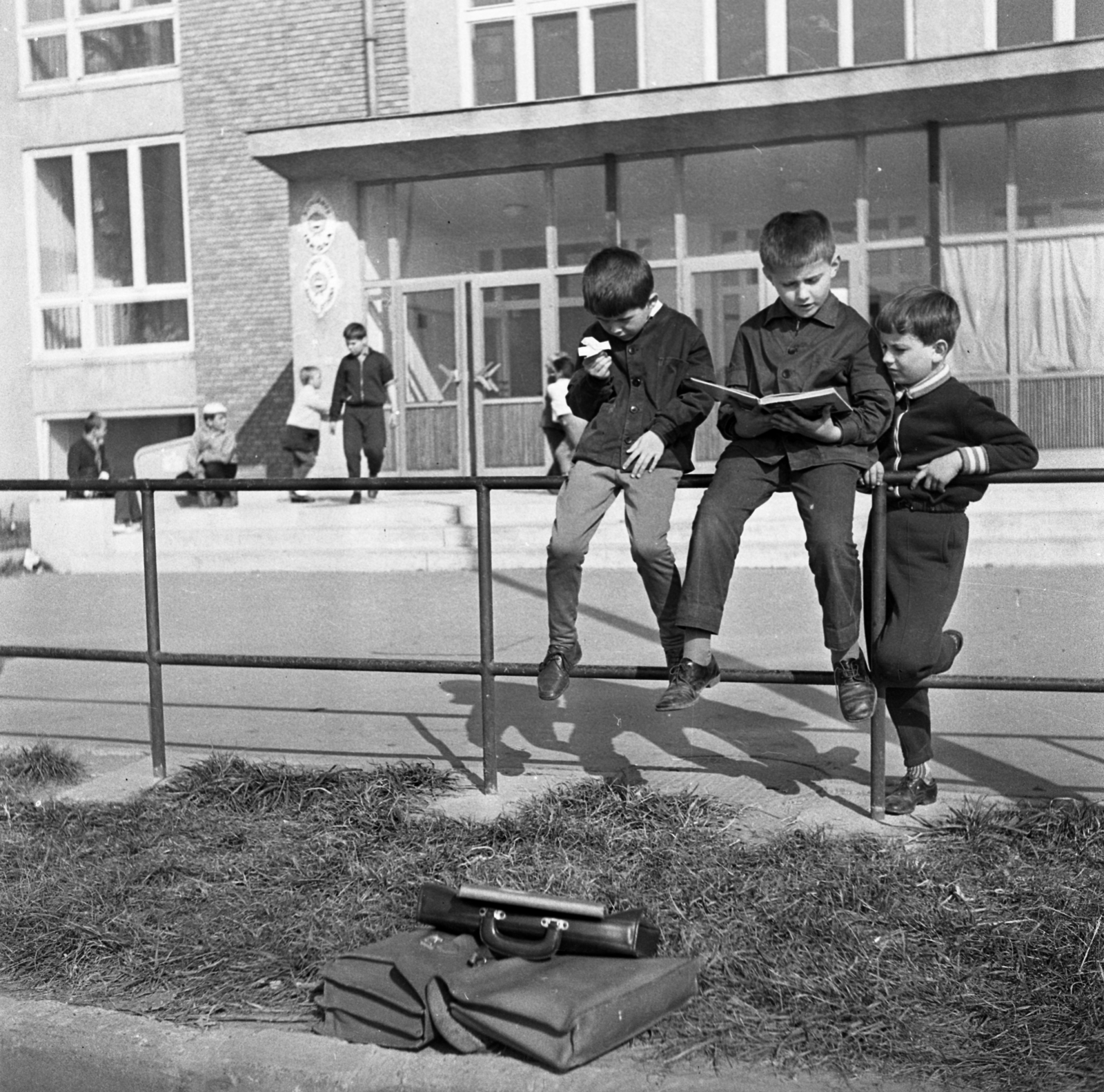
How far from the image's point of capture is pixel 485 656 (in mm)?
5023

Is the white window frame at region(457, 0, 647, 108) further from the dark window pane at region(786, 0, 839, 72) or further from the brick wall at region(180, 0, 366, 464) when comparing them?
the brick wall at region(180, 0, 366, 464)

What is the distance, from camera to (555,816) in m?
4.59

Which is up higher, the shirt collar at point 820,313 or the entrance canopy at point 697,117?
the entrance canopy at point 697,117

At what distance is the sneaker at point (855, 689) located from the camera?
173 inches

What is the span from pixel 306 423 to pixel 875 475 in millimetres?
12567

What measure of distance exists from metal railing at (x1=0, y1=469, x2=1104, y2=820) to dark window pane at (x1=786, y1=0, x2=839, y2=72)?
528 inches

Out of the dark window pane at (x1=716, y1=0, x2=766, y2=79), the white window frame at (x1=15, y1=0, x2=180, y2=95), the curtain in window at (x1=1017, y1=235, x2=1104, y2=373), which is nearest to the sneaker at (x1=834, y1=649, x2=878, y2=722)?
the curtain in window at (x1=1017, y1=235, x2=1104, y2=373)

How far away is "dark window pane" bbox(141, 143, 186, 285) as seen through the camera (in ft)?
67.5

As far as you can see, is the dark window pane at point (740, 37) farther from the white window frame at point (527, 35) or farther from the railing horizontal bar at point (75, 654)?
the railing horizontal bar at point (75, 654)

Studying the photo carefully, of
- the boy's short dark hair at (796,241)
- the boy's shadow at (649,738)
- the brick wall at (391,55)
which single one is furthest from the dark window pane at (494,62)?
the boy's short dark hair at (796,241)

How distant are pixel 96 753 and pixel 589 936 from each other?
3.27 metres

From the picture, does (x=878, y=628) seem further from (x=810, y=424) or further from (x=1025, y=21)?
(x=1025, y=21)

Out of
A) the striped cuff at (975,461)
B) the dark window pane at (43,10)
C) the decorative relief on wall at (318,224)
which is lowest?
the striped cuff at (975,461)

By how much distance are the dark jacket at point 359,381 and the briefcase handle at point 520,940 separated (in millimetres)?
11340
